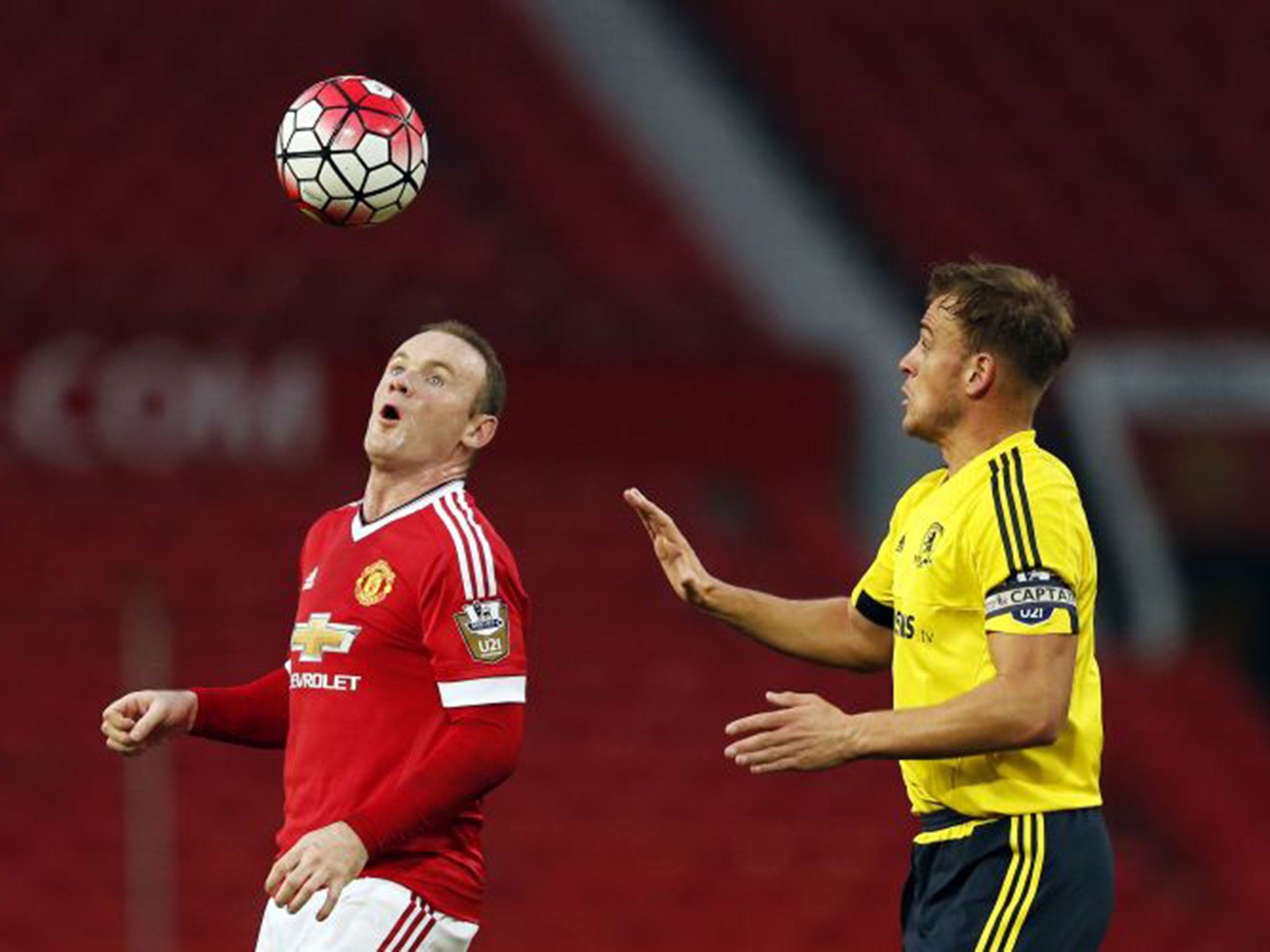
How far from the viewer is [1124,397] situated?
14.0m

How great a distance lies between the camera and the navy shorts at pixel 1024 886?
196 inches

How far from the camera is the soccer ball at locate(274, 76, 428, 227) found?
6.33m

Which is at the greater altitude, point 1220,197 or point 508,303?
point 1220,197

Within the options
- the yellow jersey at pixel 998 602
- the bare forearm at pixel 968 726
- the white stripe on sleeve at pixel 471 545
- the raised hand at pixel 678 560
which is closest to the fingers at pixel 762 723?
the bare forearm at pixel 968 726

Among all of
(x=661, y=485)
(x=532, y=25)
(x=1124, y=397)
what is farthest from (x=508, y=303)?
(x=1124, y=397)

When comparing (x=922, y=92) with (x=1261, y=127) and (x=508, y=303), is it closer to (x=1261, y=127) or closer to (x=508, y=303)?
(x=1261, y=127)

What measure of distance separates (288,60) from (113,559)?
3131mm

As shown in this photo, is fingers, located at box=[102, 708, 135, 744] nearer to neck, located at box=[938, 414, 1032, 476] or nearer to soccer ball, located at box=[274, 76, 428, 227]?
soccer ball, located at box=[274, 76, 428, 227]

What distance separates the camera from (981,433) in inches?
205

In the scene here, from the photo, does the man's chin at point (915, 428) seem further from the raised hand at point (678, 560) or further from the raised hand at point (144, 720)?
the raised hand at point (144, 720)

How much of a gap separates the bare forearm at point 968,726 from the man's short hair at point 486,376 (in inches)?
52.8

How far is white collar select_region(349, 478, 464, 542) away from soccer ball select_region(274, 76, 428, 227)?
3.44 feet

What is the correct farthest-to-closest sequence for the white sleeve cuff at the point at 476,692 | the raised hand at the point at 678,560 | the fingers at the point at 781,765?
1. the raised hand at the point at 678,560
2. the white sleeve cuff at the point at 476,692
3. the fingers at the point at 781,765

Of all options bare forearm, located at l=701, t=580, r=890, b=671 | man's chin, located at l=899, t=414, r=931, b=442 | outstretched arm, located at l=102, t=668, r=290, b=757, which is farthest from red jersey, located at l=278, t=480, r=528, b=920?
man's chin, located at l=899, t=414, r=931, b=442
